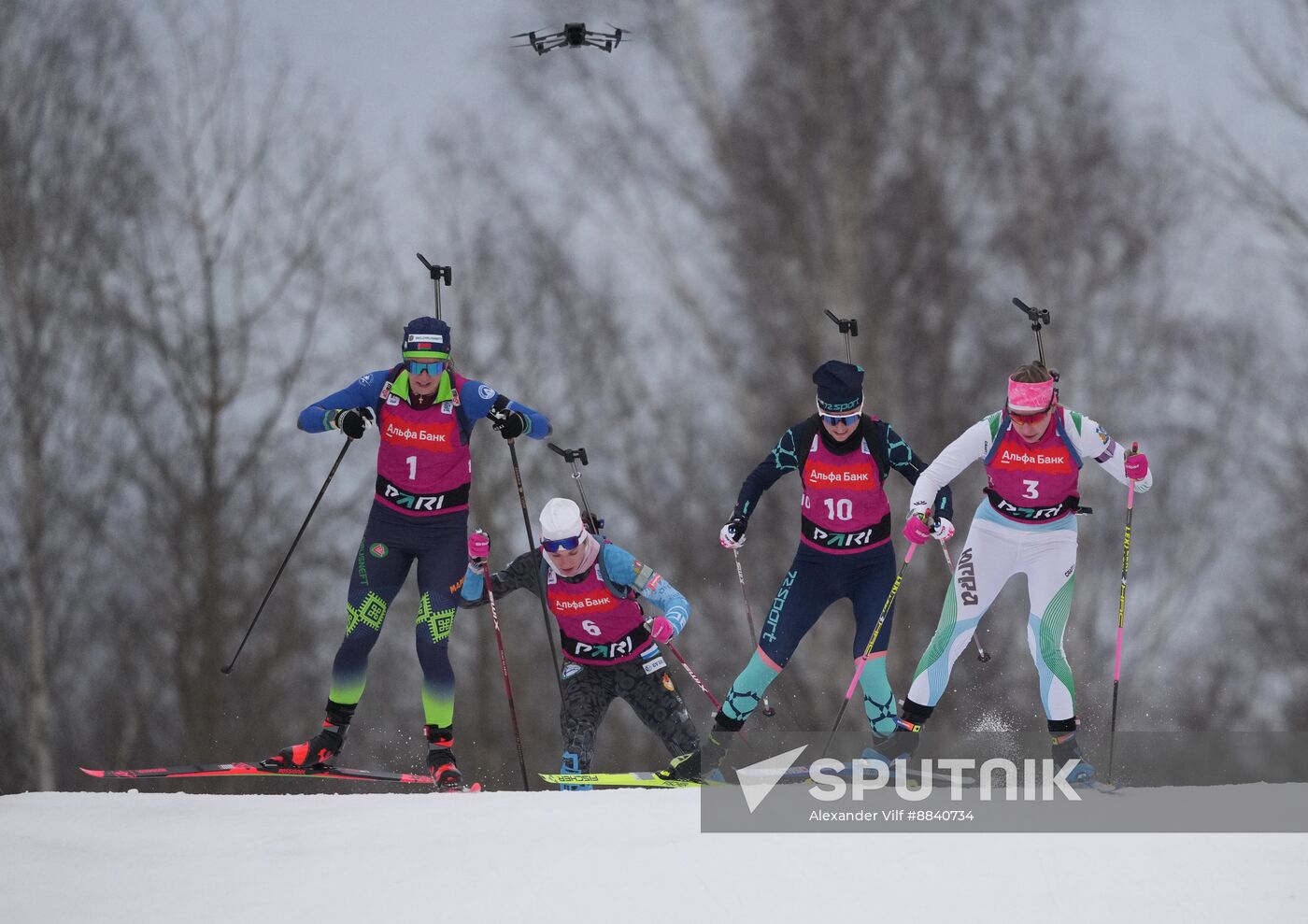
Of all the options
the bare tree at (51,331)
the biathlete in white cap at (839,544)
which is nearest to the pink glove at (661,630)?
the biathlete in white cap at (839,544)

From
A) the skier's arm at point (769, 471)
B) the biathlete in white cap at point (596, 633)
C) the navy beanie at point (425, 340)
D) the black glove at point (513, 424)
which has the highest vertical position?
the navy beanie at point (425, 340)

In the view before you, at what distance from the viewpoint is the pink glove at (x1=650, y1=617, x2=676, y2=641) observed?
7148mm

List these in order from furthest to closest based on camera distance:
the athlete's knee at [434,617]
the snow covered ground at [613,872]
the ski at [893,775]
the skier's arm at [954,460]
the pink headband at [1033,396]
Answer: the athlete's knee at [434,617] → the ski at [893,775] → the skier's arm at [954,460] → the pink headband at [1033,396] → the snow covered ground at [613,872]

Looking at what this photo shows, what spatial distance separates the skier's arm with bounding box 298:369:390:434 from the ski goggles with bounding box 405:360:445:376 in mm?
138

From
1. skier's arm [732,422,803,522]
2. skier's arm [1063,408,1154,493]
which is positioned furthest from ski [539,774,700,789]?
skier's arm [1063,408,1154,493]

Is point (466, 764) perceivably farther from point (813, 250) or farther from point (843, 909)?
point (843, 909)

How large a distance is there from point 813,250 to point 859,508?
24.5 feet

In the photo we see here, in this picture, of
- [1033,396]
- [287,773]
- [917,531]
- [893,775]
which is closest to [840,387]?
[917,531]

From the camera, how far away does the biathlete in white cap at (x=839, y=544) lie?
24.0ft

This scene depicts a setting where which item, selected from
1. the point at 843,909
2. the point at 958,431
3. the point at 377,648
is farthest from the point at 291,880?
the point at 377,648

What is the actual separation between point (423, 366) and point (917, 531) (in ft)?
7.60

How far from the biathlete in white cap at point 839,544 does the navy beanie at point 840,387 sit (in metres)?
0.03

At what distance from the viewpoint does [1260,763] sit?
53.4 ft

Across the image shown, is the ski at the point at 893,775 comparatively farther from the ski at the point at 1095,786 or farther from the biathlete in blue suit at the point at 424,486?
the biathlete in blue suit at the point at 424,486
